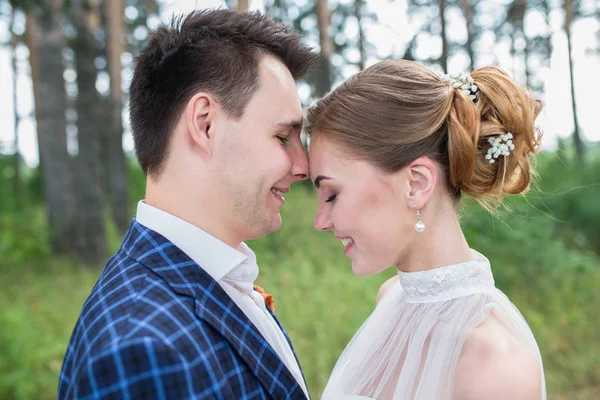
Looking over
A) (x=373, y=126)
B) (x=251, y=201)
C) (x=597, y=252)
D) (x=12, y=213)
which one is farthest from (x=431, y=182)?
(x=12, y=213)

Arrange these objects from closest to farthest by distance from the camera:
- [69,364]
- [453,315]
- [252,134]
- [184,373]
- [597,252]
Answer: [184,373], [69,364], [252,134], [453,315], [597,252]

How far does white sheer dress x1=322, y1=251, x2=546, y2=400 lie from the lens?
178 cm

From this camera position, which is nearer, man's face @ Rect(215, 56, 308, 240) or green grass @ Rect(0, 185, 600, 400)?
man's face @ Rect(215, 56, 308, 240)

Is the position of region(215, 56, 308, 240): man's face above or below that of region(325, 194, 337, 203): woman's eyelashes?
above

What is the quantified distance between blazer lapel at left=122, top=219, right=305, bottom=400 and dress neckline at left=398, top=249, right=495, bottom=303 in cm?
64

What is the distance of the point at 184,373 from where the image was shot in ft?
4.21

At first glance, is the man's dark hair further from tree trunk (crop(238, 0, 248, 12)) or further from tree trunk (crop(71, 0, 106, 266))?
tree trunk (crop(71, 0, 106, 266))

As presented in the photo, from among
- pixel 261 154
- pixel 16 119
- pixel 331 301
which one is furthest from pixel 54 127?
pixel 16 119

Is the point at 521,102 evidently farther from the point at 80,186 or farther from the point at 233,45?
the point at 80,186

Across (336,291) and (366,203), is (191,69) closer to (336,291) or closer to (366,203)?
(366,203)

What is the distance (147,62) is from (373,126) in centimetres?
80

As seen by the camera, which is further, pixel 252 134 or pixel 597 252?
pixel 597 252

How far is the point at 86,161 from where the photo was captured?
27.2 ft

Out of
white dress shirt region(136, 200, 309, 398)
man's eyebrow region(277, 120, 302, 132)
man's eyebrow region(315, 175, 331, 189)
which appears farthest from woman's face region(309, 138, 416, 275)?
white dress shirt region(136, 200, 309, 398)
